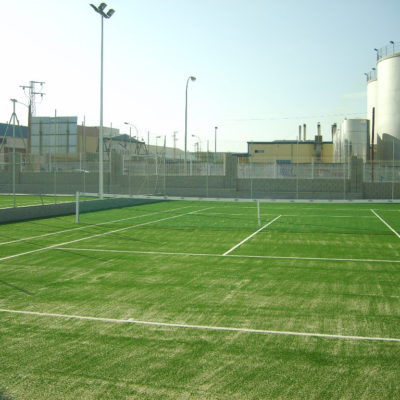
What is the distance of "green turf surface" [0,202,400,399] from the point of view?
17.4 feet

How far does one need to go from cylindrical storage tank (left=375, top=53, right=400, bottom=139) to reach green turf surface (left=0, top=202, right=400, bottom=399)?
37510 mm

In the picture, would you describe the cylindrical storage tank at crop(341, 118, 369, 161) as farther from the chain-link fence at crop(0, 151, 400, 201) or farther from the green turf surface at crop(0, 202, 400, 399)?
the green turf surface at crop(0, 202, 400, 399)

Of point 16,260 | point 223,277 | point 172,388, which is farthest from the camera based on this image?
point 16,260

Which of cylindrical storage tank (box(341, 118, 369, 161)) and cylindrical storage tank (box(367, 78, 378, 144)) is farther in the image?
cylindrical storage tank (box(367, 78, 378, 144))

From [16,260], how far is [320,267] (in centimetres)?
697

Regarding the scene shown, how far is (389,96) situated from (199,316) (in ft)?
158

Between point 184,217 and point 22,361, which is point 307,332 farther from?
point 184,217

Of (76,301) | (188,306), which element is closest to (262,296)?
(188,306)

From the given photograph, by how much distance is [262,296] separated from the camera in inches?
351

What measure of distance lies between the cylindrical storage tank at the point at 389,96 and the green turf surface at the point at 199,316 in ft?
123

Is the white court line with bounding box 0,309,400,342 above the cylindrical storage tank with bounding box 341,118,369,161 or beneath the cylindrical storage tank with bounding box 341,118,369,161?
beneath

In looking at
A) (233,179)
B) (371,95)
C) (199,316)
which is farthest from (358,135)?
(199,316)

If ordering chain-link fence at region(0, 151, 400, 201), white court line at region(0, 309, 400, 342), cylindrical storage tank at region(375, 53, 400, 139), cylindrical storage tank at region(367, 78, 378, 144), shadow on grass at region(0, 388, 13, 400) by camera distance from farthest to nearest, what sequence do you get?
cylindrical storage tank at region(367, 78, 378, 144) < cylindrical storage tank at region(375, 53, 400, 139) < chain-link fence at region(0, 151, 400, 201) < white court line at region(0, 309, 400, 342) < shadow on grass at region(0, 388, 13, 400)

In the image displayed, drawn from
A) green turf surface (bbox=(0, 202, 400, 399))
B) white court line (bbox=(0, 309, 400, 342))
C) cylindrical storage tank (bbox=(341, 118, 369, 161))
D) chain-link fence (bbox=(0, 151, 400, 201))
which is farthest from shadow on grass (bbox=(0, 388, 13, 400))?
cylindrical storage tank (bbox=(341, 118, 369, 161))
